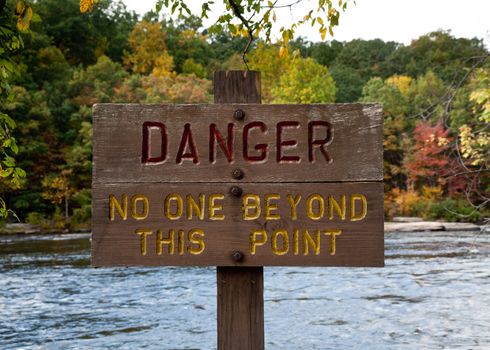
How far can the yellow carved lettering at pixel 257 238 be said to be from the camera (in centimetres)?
363

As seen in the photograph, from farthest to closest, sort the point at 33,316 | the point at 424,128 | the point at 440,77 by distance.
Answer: the point at 440,77, the point at 424,128, the point at 33,316

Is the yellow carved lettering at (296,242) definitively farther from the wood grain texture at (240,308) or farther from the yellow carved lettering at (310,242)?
the wood grain texture at (240,308)

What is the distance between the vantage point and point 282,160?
144 inches

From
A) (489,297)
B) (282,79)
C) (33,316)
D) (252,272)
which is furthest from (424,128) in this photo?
(252,272)

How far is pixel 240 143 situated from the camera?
3.66 metres

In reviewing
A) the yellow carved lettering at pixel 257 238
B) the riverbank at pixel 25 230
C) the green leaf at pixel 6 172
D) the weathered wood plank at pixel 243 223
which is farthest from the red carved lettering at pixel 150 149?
the riverbank at pixel 25 230

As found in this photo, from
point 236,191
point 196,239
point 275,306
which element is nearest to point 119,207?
point 196,239

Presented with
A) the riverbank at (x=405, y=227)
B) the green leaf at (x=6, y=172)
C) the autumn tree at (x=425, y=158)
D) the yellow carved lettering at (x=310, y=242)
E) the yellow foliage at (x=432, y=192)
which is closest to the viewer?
the yellow carved lettering at (x=310, y=242)

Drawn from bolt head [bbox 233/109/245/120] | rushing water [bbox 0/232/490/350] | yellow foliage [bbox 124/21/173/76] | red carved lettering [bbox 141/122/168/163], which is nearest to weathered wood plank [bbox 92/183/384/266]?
red carved lettering [bbox 141/122/168/163]

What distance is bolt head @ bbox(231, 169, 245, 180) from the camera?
3648mm

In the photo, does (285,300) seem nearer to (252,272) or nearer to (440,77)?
(252,272)

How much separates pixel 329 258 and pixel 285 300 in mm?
12497

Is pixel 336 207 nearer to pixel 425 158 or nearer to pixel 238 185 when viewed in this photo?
pixel 238 185

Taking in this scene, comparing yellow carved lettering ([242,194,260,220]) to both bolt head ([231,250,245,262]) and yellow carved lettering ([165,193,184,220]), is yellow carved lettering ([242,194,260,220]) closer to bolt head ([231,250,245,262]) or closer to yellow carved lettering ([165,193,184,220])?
bolt head ([231,250,245,262])
